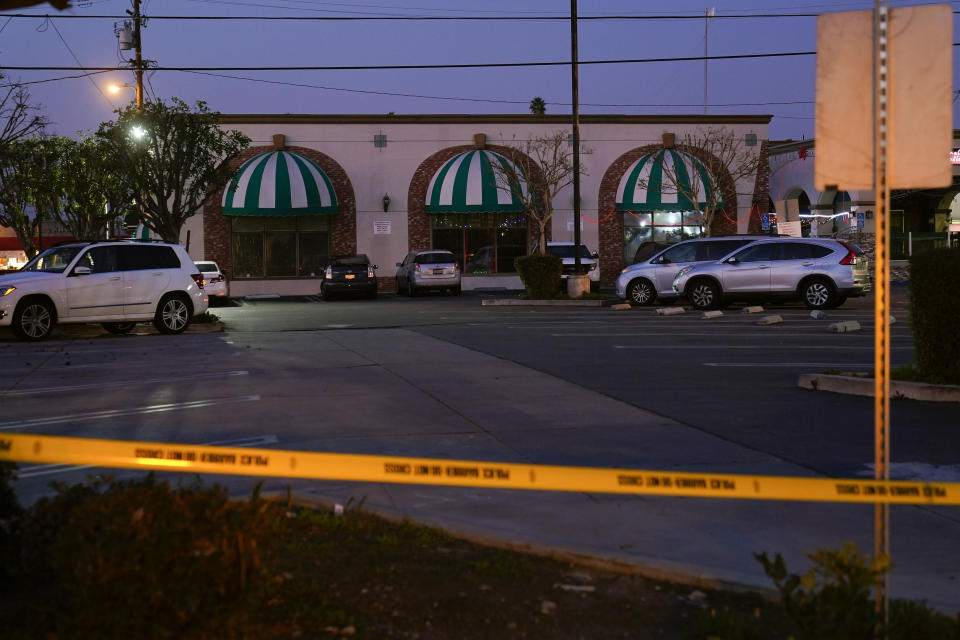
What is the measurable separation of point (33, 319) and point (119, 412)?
33.3ft

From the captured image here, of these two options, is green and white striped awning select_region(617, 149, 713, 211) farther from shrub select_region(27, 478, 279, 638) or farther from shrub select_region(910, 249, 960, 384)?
shrub select_region(27, 478, 279, 638)

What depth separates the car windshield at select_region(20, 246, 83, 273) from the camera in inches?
781

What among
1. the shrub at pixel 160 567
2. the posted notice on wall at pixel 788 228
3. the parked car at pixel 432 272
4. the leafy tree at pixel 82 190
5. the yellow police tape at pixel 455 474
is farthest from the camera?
the leafy tree at pixel 82 190

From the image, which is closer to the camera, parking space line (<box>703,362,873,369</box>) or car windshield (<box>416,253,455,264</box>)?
parking space line (<box>703,362,873,369</box>)

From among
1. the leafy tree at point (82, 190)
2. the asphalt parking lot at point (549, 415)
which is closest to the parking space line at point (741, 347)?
the asphalt parking lot at point (549, 415)

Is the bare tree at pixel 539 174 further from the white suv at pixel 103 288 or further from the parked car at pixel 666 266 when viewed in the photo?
the white suv at pixel 103 288

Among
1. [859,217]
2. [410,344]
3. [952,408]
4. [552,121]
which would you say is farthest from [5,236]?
[952,408]

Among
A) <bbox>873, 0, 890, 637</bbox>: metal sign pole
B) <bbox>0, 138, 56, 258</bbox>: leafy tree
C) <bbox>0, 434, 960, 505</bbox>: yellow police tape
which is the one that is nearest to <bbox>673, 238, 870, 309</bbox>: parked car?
<bbox>873, 0, 890, 637</bbox>: metal sign pole

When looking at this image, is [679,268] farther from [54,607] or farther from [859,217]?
[54,607]

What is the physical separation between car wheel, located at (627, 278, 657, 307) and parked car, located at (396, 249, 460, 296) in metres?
10.7

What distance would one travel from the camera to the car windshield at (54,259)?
19.8 meters

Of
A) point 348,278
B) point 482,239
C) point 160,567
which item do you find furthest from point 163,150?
point 160,567

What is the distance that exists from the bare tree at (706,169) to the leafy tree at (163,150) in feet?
63.9

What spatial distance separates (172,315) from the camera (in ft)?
68.0
